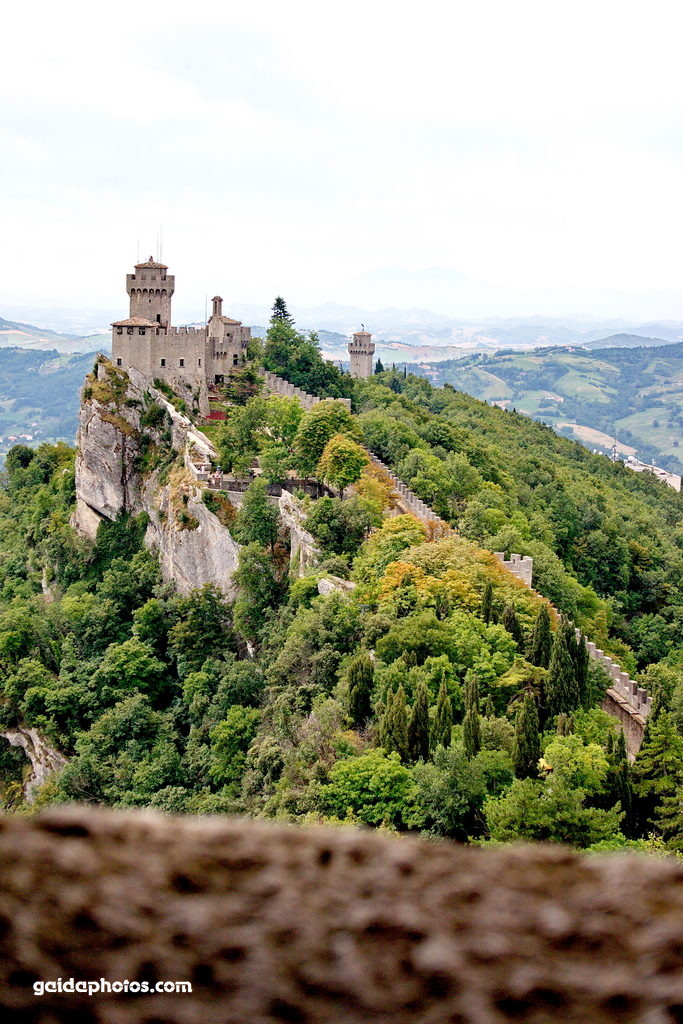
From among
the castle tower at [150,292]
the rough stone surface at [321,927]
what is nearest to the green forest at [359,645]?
the castle tower at [150,292]

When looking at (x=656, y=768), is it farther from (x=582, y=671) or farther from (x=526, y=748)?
(x=582, y=671)

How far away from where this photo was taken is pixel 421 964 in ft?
18.4

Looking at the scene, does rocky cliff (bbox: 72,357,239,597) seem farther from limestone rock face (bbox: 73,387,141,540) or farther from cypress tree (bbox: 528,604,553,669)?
cypress tree (bbox: 528,604,553,669)

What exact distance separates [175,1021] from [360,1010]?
88cm

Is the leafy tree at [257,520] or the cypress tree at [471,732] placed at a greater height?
the leafy tree at [257,520]

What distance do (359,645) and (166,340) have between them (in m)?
38.8

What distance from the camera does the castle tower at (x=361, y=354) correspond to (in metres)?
118

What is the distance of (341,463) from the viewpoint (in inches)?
2270

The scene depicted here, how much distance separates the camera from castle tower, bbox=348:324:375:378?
118 m

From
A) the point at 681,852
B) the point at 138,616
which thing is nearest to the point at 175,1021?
the point at 681,852

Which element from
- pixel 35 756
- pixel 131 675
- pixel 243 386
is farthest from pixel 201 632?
pixel 243 386

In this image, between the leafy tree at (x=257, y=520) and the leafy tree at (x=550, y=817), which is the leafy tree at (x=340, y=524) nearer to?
the leafy tree at (x=257, y=520)

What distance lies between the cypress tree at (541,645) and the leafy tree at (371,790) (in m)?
7.05

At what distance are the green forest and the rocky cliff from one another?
4.32ft
